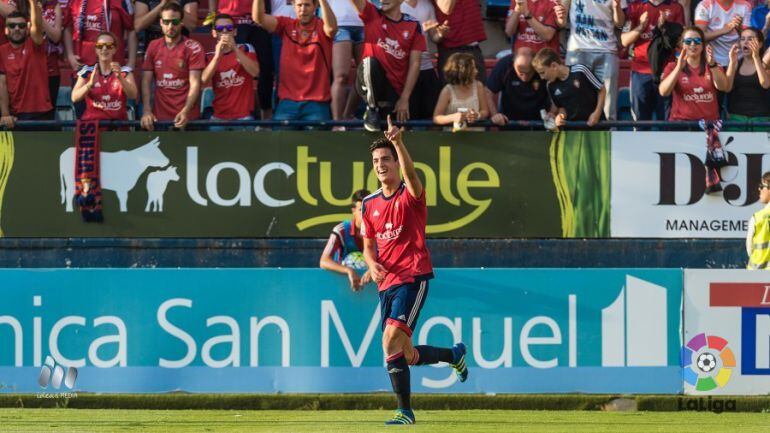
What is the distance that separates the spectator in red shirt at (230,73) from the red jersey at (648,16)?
4023mm

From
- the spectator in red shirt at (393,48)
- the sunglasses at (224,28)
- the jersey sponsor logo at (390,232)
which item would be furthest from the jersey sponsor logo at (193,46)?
the jersey sponsor logo at (390,232)

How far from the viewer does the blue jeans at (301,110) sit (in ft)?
38.5

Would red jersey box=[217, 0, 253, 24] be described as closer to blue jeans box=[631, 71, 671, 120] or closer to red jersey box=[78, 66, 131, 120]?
Answer: red jersey box=[78, 66, 131, 120]

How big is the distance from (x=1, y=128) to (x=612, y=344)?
6.32 m

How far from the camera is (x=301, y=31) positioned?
11.7m

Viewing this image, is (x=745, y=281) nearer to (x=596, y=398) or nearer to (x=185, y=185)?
(x=596, y=398)

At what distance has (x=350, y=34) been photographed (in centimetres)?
1205

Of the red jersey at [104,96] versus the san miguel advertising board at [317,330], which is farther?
the red jersey at [104,96]

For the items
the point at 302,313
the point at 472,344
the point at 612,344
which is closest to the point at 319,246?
the point at 302,313

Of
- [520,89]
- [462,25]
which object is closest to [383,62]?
[462,25]

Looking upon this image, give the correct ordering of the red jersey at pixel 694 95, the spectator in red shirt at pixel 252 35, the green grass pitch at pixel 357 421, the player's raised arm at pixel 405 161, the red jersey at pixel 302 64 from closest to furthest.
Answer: the player's raised arm at pixel 405 161 → the green grass pitch at pixel 357 421 → the red jersey at pixel 694 95 → the red jersey at pixel 302 64 → the spectator in red shirt at pixel 252 35

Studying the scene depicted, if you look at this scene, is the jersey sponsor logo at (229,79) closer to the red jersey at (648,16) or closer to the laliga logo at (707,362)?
the red jersey at (648,16)

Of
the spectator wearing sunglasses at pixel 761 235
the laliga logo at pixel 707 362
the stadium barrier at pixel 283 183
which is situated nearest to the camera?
the laliga logo at pixel 707 362

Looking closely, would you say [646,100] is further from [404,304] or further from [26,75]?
[26,75]
